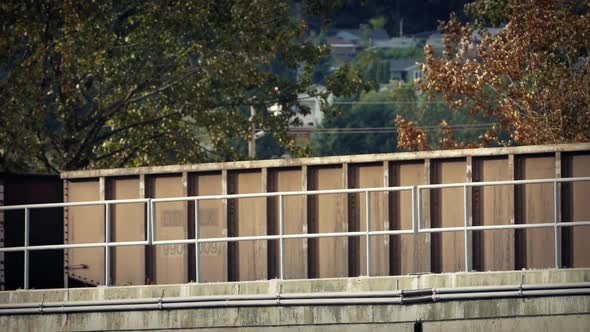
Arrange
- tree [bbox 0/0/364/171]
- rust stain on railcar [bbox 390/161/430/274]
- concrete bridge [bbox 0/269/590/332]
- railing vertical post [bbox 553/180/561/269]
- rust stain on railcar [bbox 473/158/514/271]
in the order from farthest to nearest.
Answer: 1. tree [bbox 0/0/364/171]
2. rust stain on railcar [bbox 390/161/430/274]
3. rust stain on railcar [bbox 473/158/514/271]
4. railing vertical post [bbox 553/180/561/269]
5. concrete bridge [bbox 0/269/590/332]

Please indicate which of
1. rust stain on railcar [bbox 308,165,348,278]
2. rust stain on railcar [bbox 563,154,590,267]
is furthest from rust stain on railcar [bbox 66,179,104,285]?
rust stain on railcar [bbox 563,154,590,267]

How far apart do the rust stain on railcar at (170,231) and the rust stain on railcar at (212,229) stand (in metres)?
0.30

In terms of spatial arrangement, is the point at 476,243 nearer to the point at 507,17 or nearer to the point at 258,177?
the point at 258,177

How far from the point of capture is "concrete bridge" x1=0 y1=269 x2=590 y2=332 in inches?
666

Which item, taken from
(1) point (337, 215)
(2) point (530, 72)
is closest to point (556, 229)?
(1) point (337, 215)

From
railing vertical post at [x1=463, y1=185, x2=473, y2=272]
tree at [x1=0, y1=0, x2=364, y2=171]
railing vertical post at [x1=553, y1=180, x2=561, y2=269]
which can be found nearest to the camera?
railing vertical post at [x1=553, y1=180, x2=561, y2=269]

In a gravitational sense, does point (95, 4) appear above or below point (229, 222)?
above

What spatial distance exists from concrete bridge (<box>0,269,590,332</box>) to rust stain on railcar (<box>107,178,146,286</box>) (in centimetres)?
288

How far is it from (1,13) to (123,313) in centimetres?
1669

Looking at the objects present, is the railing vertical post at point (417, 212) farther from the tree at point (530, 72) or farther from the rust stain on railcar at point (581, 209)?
the tree at point (530, 72)

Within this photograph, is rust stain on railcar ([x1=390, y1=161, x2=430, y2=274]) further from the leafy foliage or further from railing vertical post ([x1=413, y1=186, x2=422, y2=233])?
A: the leafy foliage

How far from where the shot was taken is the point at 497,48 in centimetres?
3456

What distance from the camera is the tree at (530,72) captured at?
32.9 meters

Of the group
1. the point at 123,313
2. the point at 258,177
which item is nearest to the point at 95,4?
the point at 258,177
